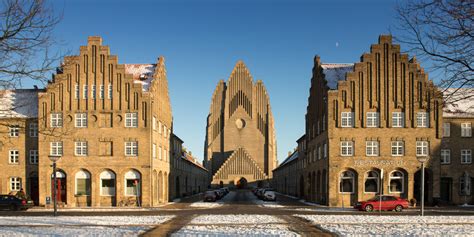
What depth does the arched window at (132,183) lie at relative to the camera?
177 feet

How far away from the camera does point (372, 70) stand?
175 feet

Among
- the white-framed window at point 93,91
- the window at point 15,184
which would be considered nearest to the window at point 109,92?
the white-framed window at point 93,91

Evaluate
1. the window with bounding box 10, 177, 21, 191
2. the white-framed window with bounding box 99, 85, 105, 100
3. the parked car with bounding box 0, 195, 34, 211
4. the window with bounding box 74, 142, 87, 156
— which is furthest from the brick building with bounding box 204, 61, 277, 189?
the parked car with bounding box 0, 195, 34, 211

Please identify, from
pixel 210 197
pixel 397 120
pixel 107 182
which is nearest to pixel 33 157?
pixel 107 182

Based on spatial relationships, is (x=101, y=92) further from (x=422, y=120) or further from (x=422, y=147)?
(x=422, y=147)

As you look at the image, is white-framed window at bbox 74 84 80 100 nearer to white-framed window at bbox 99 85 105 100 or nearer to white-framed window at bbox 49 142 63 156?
white-framed window at bbox 99 85 105 100

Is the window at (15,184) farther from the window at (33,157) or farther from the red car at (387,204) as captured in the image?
the red car at (387,204)

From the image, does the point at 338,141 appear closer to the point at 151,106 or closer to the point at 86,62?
the point at 151,106

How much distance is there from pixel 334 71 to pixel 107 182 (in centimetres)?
2860

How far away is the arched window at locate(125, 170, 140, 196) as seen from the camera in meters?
54.0

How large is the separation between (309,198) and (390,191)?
44.5 feet

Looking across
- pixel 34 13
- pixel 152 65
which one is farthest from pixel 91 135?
pixel 34 13

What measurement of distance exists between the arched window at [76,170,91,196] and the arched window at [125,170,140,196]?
13.0 ft

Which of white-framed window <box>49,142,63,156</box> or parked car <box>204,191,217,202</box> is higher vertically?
white-framed window <box>49,142,63,156</box>
